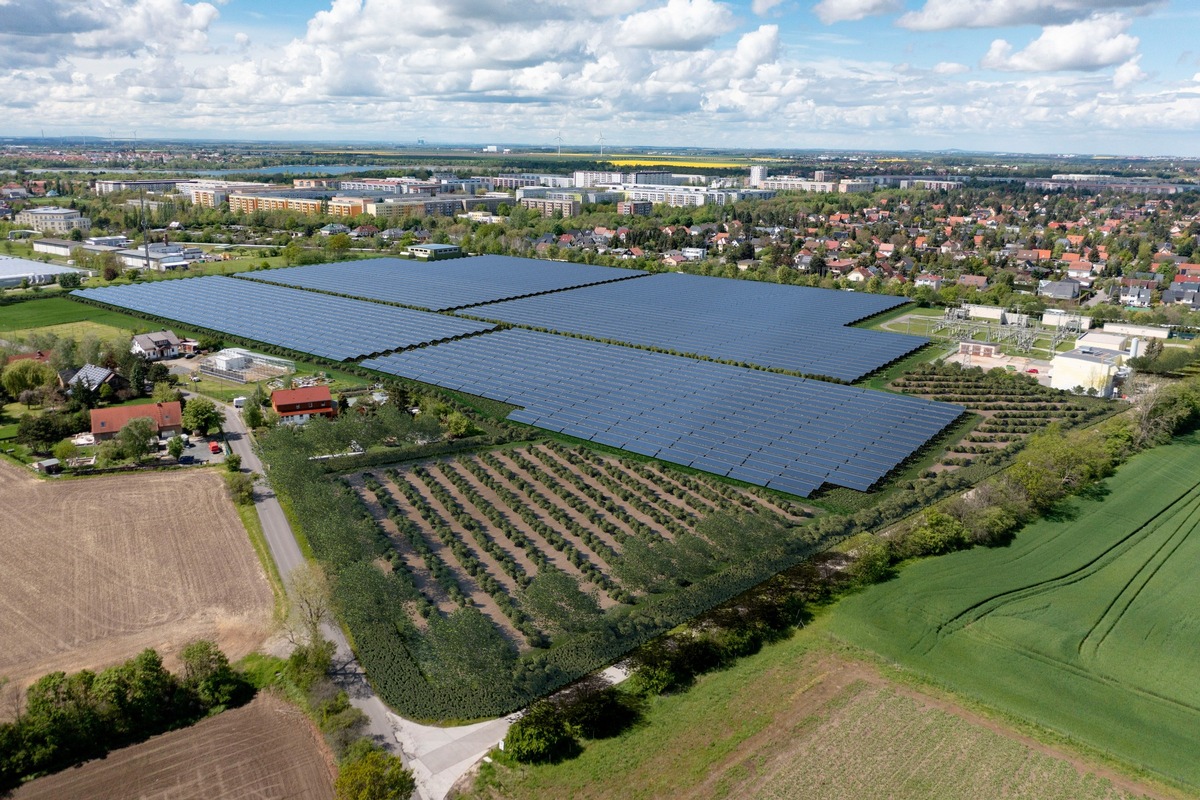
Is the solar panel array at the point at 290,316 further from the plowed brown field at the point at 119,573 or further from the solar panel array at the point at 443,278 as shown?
the plowed brown field at the point at 119,573

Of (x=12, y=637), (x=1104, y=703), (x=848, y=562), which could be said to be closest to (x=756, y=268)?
(x=848, y=562)

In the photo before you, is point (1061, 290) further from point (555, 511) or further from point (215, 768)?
point (215, 768)

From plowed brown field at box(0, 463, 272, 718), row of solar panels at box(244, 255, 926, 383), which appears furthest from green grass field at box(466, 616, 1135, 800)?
row of solar panels at box(244, 255, 926, 383)

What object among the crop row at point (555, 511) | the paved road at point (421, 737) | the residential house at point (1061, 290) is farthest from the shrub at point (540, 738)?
the residential house at point (1061, 290)

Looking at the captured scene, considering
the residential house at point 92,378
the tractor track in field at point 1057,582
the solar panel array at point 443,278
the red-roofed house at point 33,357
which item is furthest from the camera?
the solar panel array at point 443,278

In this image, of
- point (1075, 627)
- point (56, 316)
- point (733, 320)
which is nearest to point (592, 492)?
point (1075, 627)

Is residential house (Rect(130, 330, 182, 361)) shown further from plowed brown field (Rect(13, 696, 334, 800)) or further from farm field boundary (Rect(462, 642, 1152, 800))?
farm field boundary (Rect(462, 642, 1152, 800))
